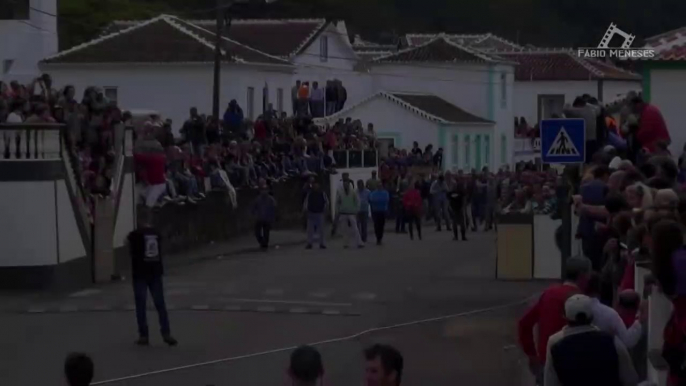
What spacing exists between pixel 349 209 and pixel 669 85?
52.0ft

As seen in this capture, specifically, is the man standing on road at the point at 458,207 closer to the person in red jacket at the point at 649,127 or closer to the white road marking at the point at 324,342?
the white road marking at the point at 324,342

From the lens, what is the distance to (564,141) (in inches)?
825

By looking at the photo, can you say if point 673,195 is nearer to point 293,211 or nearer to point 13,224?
point 13,224

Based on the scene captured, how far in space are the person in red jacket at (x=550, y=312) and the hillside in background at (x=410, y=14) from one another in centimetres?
4837

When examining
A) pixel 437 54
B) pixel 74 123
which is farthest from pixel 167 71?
pixel 74 123

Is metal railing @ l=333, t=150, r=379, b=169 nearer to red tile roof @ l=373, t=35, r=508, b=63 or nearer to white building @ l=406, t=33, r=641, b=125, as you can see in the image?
red tile roof @ l=373, t=35, r=508, b=63

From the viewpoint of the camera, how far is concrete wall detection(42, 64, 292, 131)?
61531 mm

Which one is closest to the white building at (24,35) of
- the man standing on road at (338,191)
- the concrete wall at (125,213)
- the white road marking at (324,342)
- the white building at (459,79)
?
the man standing on road at (338,191)

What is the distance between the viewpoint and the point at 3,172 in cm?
2895

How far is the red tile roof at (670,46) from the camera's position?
2789cm

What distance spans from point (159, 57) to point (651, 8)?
1874cm

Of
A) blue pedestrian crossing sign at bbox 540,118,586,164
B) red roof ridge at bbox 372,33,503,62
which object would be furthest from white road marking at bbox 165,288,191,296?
red roof ridge at bbox 372,33,503,62

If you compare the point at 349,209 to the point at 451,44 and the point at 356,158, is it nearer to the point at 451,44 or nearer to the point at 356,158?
the point at 356,158

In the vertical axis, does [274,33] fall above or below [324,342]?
above
